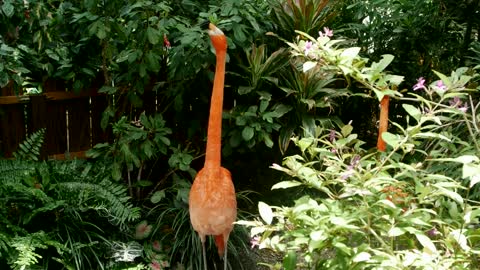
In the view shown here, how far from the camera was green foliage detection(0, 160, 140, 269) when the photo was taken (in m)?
3.38

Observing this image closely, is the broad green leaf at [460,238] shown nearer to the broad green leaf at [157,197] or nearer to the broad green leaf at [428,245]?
the broad green leaf at [428,245]

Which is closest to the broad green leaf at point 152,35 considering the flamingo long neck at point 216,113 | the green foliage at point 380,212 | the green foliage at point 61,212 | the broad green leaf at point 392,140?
the flamingo long neck at point 216,113

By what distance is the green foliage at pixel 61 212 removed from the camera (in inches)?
133

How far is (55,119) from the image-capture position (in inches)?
177

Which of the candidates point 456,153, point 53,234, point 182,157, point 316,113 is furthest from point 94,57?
point 456,153

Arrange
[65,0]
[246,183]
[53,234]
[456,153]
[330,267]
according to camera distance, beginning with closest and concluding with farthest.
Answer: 1. [330,267]
2. [456,153]
3. [53,234]
4. [65,0]
5. [246,183]

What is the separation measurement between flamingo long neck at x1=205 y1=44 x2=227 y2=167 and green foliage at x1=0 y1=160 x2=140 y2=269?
771 mm

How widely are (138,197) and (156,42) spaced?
128 cm

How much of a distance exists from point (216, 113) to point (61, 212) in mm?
1295

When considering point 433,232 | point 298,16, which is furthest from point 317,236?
point 298,16

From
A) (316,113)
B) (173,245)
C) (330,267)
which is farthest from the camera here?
(316,113)

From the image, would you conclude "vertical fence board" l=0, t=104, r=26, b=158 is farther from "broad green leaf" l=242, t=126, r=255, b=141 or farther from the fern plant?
"broad green leaf" l=242, t=126, r=255, b=141

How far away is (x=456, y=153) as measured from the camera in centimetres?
283

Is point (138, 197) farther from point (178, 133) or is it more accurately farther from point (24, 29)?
point (24, 29)
